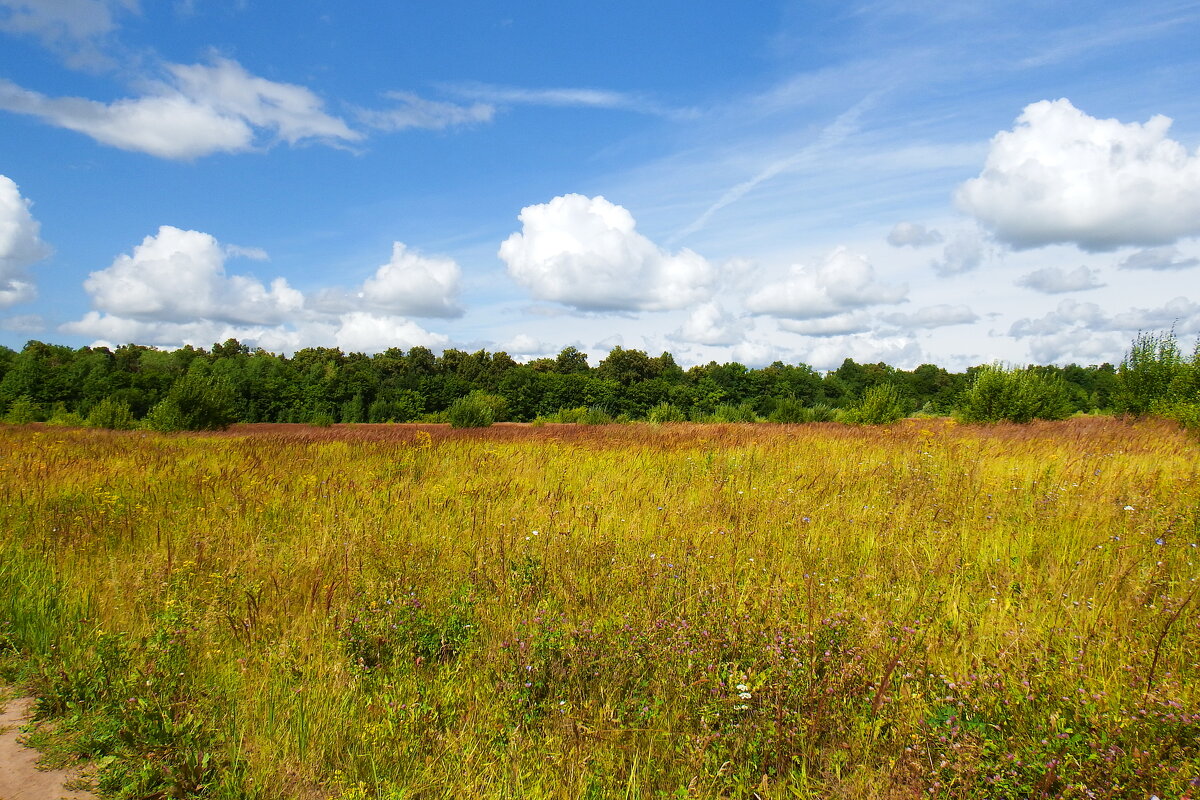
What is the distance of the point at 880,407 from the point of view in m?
20.2

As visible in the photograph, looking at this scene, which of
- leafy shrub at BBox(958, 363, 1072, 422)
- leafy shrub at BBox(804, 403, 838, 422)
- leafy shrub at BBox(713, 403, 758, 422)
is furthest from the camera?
leafy shrub at BBox(804, 403, 838, 422)

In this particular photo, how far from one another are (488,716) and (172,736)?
4.34ft

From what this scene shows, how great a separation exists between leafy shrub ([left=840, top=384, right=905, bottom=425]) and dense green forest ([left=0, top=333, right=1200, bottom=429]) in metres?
0.05

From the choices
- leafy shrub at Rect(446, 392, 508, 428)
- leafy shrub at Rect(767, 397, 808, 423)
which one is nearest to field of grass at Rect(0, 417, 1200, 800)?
leafy shrub at Rect(446, 392, 508, 428)

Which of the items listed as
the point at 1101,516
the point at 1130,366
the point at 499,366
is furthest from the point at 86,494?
the point at 499,366

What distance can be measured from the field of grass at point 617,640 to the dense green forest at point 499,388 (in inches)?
672

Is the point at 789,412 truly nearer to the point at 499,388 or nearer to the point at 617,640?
the point at 617,640

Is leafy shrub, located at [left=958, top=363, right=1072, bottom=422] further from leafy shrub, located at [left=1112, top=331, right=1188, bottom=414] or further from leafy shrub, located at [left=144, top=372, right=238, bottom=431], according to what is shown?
leafy shrub, located at [left=144, top=372, right=238, bottom=431]

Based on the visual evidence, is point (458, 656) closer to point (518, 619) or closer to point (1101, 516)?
point (518, 619)

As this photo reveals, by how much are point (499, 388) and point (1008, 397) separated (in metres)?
71.6

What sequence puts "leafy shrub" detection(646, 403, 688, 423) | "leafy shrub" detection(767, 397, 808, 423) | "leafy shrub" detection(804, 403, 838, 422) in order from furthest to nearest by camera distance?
"leafy shrub" detection(804, 403, 838, 422)
"leafy shrub" detection(767, 397, 808, 423)
"leafy shrub" detection(646, 403, 688, 423)

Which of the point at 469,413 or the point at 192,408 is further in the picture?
the point at 469,413

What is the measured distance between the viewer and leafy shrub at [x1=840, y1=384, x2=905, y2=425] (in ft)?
66.1

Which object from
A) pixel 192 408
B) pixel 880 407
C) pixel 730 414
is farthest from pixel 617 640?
pixel 730 414
